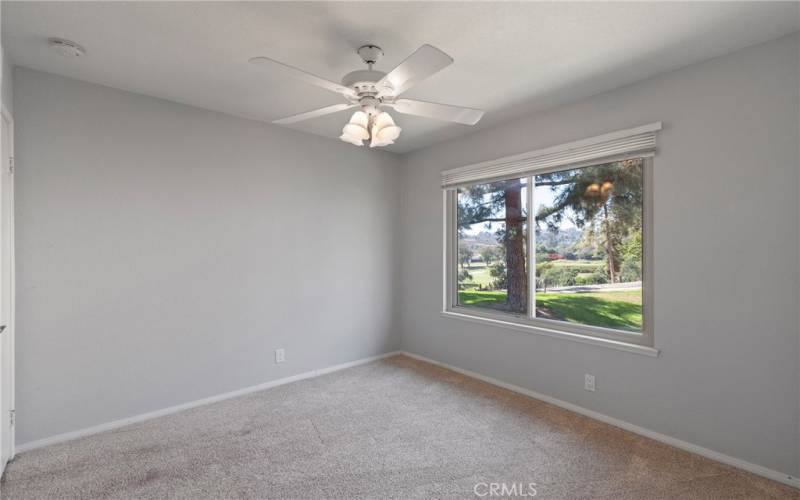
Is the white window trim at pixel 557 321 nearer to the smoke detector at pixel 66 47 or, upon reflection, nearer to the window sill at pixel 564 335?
the window sill at pixel 564 335

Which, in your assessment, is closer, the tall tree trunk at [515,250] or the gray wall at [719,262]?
the gray wall at [719,262]

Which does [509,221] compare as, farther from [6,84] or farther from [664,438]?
[6,84]

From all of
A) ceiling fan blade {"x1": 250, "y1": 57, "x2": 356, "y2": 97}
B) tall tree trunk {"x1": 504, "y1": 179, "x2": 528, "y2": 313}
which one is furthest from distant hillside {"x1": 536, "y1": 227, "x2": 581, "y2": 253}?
ceiling fan blade {"x1": 250, "y1": 57, "x2": 356, "y2": 97}

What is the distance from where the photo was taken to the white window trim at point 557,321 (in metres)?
2.60

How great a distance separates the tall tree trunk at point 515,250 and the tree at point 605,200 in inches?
13.1

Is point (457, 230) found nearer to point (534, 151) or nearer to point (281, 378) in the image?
point (534, 151)

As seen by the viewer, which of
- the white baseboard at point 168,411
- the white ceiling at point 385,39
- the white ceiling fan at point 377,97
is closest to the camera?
the white ceiling fan at point 377,97

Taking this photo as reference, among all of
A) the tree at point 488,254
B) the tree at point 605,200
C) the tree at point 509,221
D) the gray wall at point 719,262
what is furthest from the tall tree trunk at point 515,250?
the gray wall at point 719,262

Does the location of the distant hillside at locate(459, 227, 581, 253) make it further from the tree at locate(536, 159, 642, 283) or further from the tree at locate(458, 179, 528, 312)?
the tree at locate(458, 179, 528, 312)

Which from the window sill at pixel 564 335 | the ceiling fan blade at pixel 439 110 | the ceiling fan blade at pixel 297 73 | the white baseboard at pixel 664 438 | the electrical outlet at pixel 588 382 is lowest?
the white baseboard at pixel 664 438

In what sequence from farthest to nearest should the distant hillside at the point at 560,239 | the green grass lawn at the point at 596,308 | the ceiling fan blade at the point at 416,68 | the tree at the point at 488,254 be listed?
the tree at the point at 488,254
the distant hillside at the point at 560,239
the green grass lawn at the point at 596,308
the ceiling fan blade at the point at 416,68

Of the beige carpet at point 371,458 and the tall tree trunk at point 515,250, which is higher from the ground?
the tall tree trunk at point 515,250

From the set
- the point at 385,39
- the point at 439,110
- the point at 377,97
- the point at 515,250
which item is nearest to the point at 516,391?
the point at 515,250

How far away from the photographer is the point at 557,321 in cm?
315
